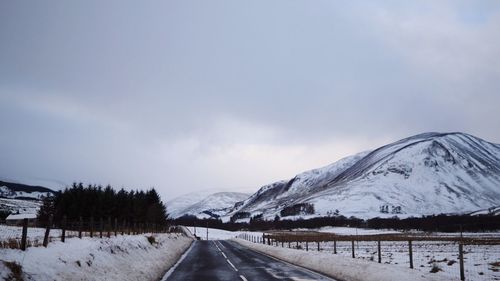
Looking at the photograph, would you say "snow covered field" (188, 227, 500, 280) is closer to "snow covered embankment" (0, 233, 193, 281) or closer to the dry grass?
"snow covered embankment" (0, 233, 193, 281)

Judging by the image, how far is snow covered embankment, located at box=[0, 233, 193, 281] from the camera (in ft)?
34.6

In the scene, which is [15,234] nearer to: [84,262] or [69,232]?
[69,232]

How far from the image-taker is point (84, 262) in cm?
1375

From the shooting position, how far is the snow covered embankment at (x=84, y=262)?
416 inches

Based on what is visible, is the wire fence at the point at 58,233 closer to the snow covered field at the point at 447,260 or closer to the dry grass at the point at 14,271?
the dry grass at the point at 14,271

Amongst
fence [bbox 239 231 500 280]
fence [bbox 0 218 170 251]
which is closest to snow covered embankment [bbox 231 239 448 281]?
fence [bbox 239 231 500 280]

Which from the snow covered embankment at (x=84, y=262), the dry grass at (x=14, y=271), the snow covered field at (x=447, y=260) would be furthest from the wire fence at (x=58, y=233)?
the snow covered field at (x=447, y=260)

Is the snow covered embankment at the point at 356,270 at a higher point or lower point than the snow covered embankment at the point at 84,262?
lower

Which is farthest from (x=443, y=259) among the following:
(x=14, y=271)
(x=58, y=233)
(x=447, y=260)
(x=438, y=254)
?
(x=58, y=233)

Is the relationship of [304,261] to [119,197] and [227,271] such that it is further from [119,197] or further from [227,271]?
[119,197]

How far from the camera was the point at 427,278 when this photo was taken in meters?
15.2

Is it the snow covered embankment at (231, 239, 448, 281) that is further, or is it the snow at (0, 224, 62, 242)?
the snow at (0, 224, 62, 242)

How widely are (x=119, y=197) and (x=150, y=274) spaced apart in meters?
71.7

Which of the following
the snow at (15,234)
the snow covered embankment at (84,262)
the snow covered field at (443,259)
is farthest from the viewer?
the snow covered field at (443,259)
